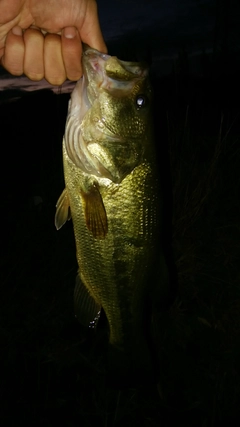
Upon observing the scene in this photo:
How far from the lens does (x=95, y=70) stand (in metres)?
1.53

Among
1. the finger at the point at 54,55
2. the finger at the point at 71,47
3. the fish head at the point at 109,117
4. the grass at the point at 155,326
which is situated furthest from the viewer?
the grass at the point at 155,326

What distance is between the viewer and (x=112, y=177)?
5.32ft

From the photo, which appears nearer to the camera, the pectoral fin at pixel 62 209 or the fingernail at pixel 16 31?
the pectoral fin at pixel 62 209

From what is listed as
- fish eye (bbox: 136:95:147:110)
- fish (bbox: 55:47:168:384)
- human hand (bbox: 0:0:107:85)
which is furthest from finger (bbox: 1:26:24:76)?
fish eye (bbox: 136:95:147:110)

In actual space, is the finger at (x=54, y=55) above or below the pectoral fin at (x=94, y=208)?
above

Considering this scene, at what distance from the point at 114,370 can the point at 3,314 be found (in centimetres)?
175

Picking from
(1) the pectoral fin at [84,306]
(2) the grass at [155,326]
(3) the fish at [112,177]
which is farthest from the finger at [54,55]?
(2) the grass at [155,326]

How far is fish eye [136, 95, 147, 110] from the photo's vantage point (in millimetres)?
1640

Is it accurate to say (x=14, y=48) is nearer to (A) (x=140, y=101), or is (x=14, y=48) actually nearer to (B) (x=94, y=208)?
(A) (x=140, y=101)

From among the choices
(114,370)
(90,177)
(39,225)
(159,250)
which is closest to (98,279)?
(159,250)

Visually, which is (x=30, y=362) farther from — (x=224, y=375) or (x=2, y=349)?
(x=224, y=375)

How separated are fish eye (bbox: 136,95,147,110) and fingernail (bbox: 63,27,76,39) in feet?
1.30

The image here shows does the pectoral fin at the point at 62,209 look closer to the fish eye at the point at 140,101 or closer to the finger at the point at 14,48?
the fish eye at the point at 140,101

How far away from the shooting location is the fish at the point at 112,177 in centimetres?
158
